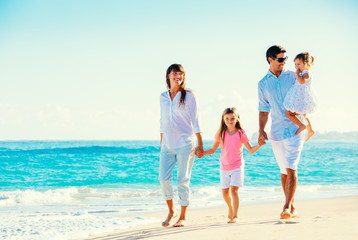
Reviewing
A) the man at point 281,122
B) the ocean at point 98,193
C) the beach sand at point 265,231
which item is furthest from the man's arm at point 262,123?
the ocean at point 98,193

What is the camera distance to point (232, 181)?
4469 mm

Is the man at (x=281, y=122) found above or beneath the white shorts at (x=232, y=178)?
above

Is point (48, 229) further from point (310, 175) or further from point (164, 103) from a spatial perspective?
point (310, 175)

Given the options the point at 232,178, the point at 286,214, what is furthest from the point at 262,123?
the point at 286,214

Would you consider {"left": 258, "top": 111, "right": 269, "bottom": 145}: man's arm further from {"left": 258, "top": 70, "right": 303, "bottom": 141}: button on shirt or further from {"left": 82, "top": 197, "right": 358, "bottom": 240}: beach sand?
{"left": 82, "top": 197, "right": 358, "bottom": 240}: beach sand

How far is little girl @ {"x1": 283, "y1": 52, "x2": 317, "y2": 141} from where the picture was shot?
3.97 m

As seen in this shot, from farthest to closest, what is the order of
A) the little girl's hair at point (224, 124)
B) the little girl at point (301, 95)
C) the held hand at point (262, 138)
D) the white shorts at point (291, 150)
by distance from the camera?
1. the little girl's hair at point (224, 124)
2. the held hand at point (262, 138)
3. the white shorts at point (291, 150)
4. the little girl at point (301, 95)

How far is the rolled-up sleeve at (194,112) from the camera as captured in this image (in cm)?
441

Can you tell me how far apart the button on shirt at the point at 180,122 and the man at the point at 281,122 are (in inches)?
31.0

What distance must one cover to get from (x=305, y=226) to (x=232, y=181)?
1089mm

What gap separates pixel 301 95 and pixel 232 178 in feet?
4.19

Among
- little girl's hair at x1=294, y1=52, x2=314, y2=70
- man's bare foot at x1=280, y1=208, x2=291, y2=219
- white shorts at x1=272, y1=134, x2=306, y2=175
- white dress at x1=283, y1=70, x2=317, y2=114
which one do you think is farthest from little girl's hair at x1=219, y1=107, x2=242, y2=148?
man's bare foot at x1=280, y1=208, x2=291, y2=219

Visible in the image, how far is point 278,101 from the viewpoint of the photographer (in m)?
4.19

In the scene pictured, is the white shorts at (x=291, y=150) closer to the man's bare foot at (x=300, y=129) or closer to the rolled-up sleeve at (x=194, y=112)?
the man's bare foot at (x=300, y=129)
